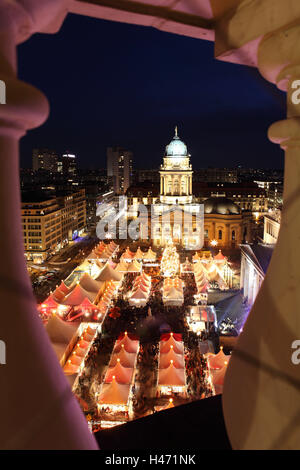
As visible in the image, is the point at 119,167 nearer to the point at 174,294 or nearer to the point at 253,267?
the point at 174,294

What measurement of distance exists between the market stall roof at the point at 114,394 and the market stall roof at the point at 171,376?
1.45 m

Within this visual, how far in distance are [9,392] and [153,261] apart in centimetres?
3362

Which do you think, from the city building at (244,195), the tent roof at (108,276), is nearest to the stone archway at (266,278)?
the tent roof at (108,276)

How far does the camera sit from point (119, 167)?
11800cm

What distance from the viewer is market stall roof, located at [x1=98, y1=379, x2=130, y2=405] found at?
1210cm

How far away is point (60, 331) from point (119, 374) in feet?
11.1

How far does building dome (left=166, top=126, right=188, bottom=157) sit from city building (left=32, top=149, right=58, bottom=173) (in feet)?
267

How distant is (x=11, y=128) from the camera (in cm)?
140

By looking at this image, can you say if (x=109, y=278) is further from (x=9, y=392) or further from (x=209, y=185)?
(x=209, y=185)
